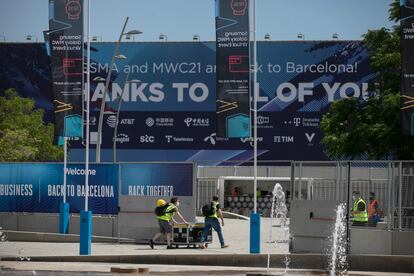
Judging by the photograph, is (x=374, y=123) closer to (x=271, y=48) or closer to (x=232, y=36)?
(x=232, y=36)

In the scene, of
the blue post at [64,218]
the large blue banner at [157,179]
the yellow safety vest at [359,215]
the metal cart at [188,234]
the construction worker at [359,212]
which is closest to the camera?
the construction worker at [359,212]

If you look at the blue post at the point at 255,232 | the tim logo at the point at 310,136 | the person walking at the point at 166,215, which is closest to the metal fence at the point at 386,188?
the blue post at the point at 255,232

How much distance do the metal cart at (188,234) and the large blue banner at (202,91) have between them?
44542 millimetres

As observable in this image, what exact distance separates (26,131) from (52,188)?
30237 millimetres

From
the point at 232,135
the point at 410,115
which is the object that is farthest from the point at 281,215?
the point at 410,115

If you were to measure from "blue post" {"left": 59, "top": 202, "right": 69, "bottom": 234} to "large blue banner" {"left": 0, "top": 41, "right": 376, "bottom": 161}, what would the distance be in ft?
137

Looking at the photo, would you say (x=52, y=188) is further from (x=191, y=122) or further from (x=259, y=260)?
(x=191, y=122)

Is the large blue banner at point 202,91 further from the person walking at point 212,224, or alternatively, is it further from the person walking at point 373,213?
the person walking at point 373,213

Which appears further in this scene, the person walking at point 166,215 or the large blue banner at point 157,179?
the large blue banner at point 157,179

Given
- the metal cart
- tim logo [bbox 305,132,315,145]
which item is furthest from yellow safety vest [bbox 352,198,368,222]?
tim logo [bbox 305,132,315,145]

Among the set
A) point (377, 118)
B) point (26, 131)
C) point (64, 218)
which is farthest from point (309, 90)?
point (64, 218)

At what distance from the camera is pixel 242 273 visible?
2195 centimetres

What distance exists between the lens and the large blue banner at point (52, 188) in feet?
101

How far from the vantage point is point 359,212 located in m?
25.6
